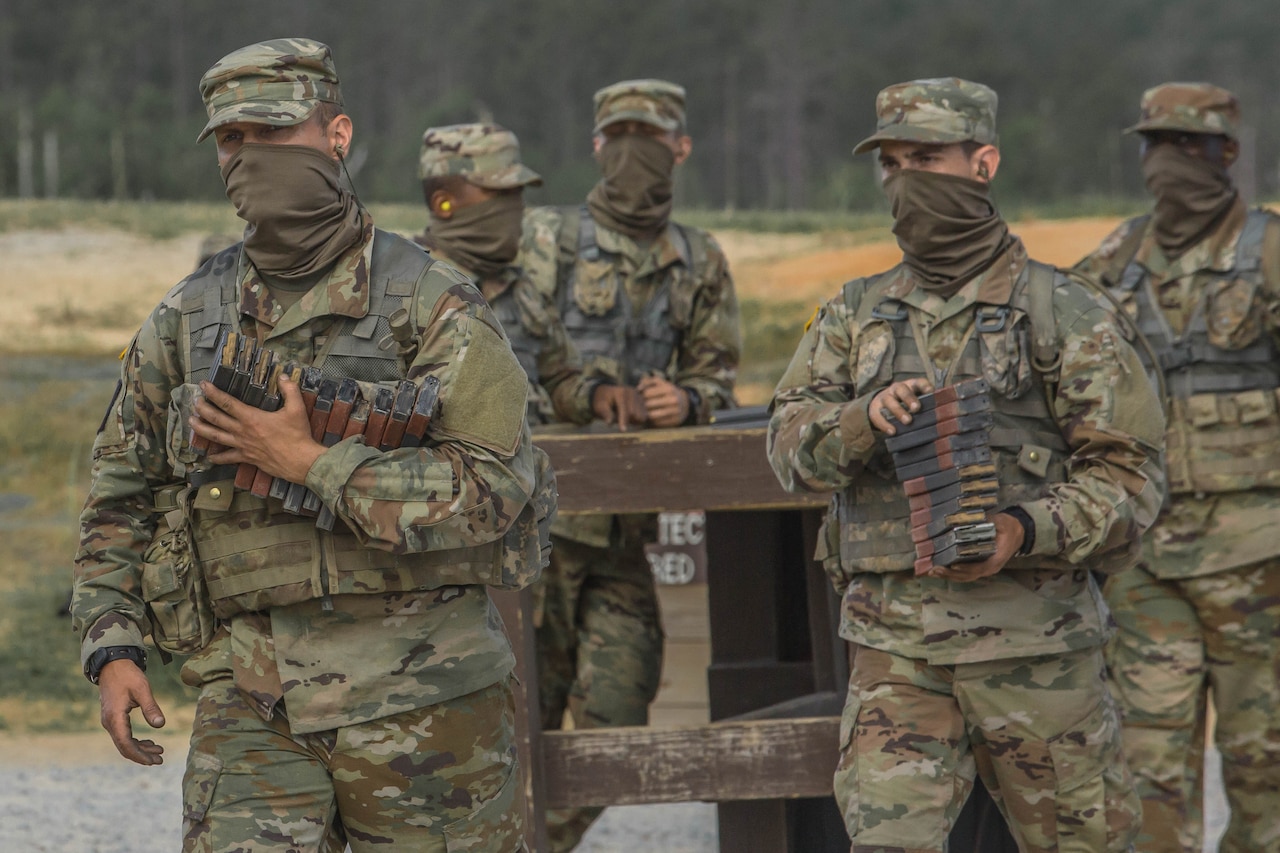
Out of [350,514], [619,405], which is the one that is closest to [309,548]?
[350,514]

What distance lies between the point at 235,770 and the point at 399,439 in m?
0.73

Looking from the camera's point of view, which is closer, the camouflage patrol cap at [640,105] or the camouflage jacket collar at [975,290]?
the camouflage jacket collar at [975,290]

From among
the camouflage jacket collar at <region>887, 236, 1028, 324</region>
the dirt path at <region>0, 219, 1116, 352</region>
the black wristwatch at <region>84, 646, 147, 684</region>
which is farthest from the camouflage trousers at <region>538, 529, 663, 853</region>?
the dirt path at <region>0, 219, 1116, 352</region>

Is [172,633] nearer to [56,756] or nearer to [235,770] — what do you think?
[235,770]

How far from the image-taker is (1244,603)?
19.7 ft

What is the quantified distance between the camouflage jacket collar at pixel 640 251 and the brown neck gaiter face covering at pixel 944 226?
220 centimetres

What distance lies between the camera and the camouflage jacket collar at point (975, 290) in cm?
454

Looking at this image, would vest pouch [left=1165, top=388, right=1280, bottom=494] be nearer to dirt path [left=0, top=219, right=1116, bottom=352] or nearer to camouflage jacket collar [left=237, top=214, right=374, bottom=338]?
camouflage jacket collar [left=237, top=214, right=374, bottom=338]

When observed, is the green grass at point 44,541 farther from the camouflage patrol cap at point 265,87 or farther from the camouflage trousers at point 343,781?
the camouflage patrol cap at point 265,87

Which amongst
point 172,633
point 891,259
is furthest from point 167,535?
point 891,259

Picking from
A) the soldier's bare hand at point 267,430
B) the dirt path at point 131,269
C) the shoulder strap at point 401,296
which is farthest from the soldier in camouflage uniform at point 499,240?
the dirt path at point 131,269

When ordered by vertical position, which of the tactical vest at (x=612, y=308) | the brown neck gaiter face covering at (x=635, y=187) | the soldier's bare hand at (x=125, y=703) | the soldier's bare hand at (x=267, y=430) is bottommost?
the soldier's bare hand at (x=125, y=703)

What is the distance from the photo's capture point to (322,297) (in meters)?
3.80

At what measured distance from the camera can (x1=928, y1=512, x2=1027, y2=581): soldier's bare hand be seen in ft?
13.9
